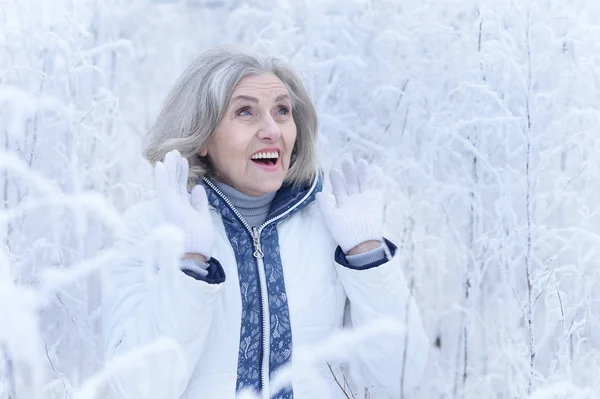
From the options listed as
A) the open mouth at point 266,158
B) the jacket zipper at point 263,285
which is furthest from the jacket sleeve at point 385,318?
the open mouth at point 266,158

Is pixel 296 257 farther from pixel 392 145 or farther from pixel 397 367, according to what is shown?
pixel 392 145

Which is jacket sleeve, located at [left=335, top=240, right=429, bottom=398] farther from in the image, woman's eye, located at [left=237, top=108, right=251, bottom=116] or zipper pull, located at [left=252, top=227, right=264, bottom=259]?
woman's eye, located at [left=237, top=108, right=251, bottom=116]

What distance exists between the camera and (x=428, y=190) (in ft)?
7.42

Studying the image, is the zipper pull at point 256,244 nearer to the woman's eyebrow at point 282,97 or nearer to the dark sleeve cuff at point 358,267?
the dark sleeve cuff at point 358,267

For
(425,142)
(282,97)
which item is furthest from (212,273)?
(425,142)

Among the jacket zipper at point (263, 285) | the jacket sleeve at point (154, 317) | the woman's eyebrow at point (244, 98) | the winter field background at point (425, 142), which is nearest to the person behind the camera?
the jacket sleeve at point (154, 317)

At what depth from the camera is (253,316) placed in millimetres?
1316

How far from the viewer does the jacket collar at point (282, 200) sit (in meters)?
1.38

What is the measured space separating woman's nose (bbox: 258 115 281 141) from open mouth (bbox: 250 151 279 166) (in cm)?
4

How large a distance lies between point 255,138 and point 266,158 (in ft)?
0.19

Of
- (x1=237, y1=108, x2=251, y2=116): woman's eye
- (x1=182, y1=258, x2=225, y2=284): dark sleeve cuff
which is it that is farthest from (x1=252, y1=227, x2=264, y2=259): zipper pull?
(x1=237, y1=108, x2=251, y2=116): woman's eye

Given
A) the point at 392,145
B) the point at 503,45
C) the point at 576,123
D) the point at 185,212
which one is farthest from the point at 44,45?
the point at 576,123

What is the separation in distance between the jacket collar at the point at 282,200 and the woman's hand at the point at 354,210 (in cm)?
5

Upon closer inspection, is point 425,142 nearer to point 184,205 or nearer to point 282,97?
point 282,97
